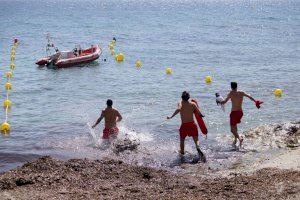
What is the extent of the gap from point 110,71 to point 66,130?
46.5 ft

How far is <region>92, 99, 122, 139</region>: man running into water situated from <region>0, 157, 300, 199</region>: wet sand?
94.8 inches

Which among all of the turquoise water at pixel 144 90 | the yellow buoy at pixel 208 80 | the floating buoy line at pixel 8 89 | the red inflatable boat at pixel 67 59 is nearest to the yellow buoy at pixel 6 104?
the floating buoy line at pixel 8 89

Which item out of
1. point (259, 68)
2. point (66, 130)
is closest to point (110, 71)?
point (259, 68)

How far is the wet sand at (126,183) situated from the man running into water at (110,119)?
7.90ft

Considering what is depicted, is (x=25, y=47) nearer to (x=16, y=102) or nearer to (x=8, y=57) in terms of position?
(x=8, y=57)

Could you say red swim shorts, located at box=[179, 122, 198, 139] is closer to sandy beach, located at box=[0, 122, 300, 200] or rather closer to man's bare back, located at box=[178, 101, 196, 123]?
man's bare back, located at box=[178, 101, 196, 123]

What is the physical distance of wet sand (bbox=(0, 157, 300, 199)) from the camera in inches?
328

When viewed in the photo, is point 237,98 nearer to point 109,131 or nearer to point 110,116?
point 110,116

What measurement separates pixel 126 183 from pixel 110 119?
354 centimetres

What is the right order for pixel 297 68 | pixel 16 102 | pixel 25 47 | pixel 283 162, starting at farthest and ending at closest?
pixel 25 47 → pixel 297 68 → pixel 16 102 → pixel 283 162

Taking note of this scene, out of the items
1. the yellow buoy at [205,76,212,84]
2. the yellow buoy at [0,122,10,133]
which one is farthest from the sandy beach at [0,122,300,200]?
the yellow buoy at [205,76,212,84]

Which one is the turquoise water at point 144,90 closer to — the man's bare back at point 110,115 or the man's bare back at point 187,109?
the man's bare back at point 110,115

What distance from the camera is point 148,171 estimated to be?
9758 mm

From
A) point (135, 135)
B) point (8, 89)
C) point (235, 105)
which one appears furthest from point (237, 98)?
point (8, 89)
